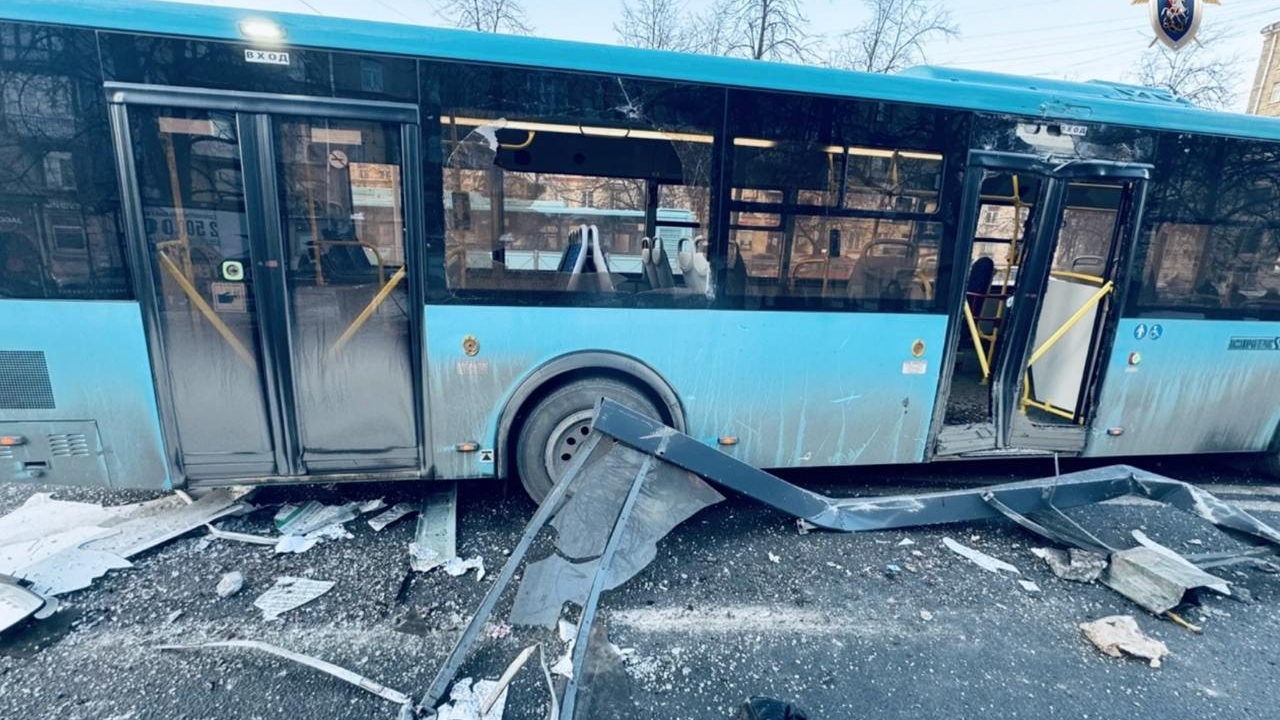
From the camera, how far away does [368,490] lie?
167 inches

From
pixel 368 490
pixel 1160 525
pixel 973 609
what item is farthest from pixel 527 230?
pixel 1160 525

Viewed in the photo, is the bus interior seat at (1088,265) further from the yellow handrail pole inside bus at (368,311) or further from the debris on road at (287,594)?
the debris on road at (287,594)

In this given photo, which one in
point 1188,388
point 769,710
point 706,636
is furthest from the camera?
point 1188,388

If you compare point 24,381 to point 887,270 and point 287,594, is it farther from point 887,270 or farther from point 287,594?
point 887,270

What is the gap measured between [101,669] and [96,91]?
2.87m

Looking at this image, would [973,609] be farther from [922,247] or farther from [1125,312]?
[1125,312]

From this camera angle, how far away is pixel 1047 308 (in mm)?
5250

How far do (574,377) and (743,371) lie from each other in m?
1.17

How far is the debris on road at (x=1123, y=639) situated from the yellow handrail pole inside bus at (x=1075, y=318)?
206 cm

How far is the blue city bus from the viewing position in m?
3.13

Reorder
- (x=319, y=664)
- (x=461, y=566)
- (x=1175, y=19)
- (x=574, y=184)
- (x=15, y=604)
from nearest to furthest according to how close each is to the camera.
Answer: (x=319, y=664) < (x=15, y=604) < (x=461, y=566) < (x=574, y=184) < (x=1175, y=19)

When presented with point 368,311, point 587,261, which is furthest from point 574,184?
point 368,311

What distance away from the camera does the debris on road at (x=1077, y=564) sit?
356cm

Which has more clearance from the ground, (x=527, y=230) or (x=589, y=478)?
(x=527, y=230)
